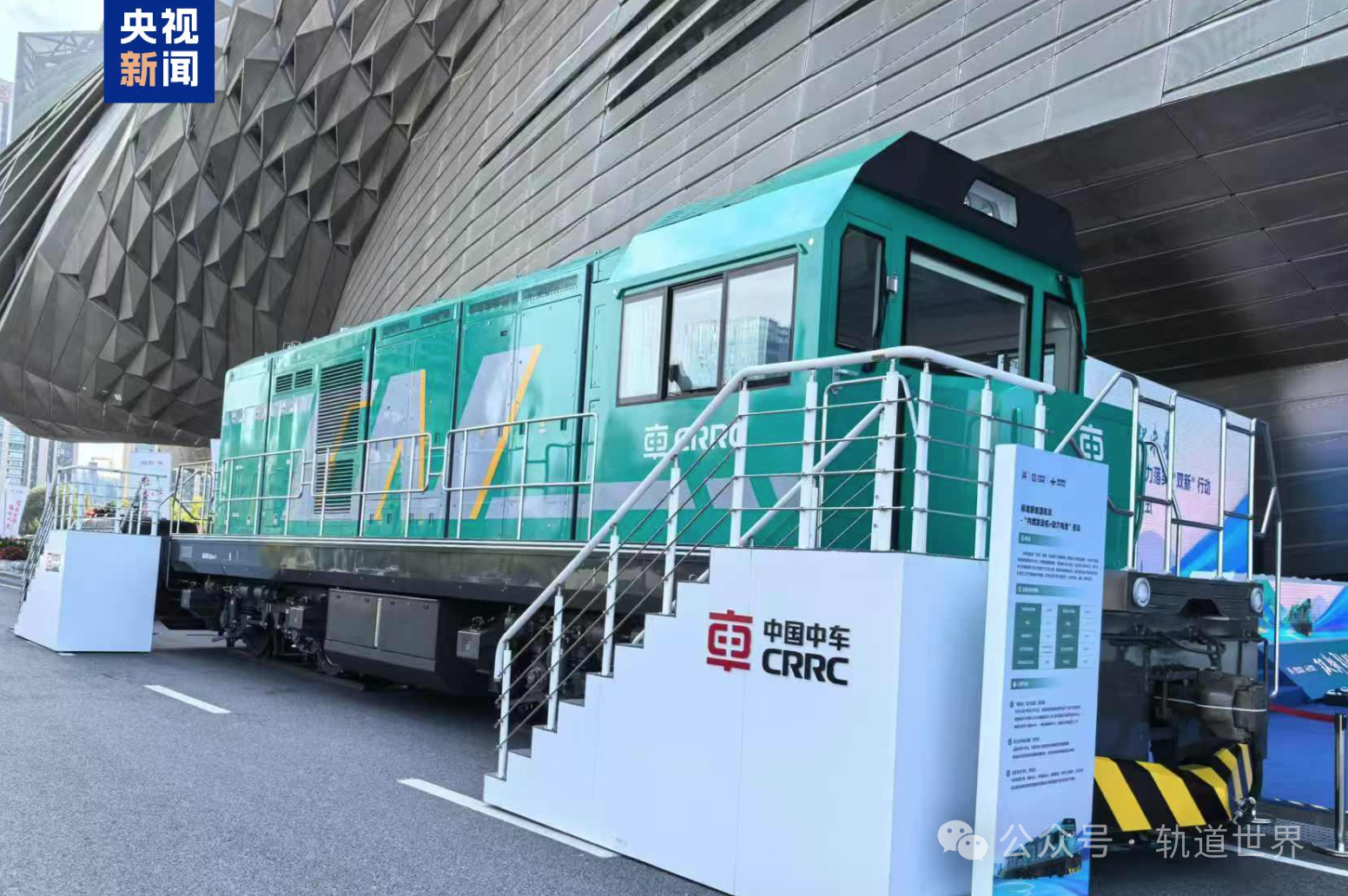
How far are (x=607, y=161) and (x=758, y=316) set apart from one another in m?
17.1

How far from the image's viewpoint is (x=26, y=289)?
3697cm

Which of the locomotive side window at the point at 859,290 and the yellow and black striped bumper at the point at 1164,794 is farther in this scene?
the locomotive side window at the point at 859,290

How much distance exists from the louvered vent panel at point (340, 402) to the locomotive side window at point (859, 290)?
6362 millimetres

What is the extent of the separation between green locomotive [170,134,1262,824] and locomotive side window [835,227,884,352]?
11mm

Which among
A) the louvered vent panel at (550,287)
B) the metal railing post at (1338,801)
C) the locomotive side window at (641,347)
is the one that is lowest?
the metal railing post at (1338,801)

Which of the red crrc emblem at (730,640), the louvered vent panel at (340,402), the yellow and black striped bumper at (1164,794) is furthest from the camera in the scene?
the louvered vent panel at (340,402)

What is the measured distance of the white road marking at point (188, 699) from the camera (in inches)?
329

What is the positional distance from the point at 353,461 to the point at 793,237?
631 cm

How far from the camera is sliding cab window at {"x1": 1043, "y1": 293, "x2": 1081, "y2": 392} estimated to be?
6.35m

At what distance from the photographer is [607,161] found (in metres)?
21.6

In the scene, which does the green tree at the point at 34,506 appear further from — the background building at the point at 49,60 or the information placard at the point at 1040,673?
the information placard at the point at 1040,673

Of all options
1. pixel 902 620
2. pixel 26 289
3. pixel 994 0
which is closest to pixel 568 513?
pixel 902 620

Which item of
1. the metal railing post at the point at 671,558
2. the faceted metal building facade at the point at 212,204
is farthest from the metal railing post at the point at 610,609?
the faceted metal building facade at the point at 212,204

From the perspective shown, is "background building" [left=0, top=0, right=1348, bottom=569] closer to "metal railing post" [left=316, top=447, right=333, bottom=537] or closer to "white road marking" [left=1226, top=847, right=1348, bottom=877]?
"white road marking" [left=1226, top=847, right=1348, bottom=877]
